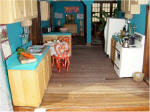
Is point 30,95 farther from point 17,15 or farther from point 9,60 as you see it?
point 17,15

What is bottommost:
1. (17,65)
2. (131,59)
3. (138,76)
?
(138,76)

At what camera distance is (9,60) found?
10.9ft

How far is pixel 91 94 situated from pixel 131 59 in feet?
5.05

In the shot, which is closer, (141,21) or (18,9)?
(18,9)

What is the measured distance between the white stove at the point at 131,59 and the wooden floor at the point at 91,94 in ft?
0.78

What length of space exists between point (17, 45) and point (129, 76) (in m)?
2.97

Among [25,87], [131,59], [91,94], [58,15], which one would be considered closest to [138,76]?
[131,59]

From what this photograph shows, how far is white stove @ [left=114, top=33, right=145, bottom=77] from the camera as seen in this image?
4.56 metres

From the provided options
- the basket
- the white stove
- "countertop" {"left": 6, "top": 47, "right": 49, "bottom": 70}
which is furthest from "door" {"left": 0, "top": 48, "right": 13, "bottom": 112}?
the basket

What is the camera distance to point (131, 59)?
4609mm

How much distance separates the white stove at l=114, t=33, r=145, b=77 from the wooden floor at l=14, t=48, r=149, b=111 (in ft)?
0.78

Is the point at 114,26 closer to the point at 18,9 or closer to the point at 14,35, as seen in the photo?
the point at 14,35

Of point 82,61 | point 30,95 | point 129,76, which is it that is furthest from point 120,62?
point 30,95

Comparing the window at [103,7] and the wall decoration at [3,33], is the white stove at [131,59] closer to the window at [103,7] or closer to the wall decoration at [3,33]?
the wall decoration at [3,33]
